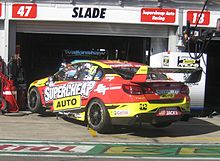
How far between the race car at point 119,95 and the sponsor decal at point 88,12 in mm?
4291

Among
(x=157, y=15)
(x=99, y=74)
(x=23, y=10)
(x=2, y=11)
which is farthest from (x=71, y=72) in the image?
(x=157, y=15)

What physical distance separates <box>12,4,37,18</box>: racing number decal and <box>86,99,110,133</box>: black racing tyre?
6.04 metres

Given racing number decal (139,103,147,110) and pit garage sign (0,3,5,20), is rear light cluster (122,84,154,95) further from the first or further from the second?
pit garage sign (0,3,5,20)

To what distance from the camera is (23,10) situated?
1503cm

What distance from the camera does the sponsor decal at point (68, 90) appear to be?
10367 mm

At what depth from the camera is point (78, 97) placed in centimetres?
1061

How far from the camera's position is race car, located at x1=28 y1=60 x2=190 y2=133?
934cm

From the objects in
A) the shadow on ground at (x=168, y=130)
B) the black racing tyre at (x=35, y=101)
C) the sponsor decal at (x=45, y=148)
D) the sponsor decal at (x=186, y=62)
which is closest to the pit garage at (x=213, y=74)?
the sponsor decal at (x=186, y=62)

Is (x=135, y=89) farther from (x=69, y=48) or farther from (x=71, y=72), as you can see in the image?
(x=69, y=48)

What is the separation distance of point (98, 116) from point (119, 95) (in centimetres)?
88

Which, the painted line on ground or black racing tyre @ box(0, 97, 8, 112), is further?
black racing tyre @ box(0, 97, 8, 112)

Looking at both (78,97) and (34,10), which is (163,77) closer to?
(78,97)


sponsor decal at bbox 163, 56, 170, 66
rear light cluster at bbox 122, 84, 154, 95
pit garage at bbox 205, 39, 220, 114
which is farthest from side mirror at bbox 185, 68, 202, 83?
pit garage at bbox 205, 39, 220, 114

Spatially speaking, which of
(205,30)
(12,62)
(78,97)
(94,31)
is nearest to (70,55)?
(94,31)
